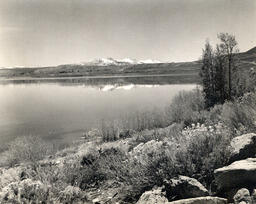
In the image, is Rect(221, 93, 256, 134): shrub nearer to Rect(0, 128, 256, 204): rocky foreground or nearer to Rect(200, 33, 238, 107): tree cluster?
Rect(0, 128, 256, 204): rocky foreground

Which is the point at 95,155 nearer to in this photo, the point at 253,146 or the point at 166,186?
the point at 166,186

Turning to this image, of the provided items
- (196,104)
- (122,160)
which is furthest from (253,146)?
(196,104)

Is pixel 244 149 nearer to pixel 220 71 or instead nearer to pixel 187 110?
pixel 187 110

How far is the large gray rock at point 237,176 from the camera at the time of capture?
3.62 m

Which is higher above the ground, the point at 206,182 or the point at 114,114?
the point at 206,182

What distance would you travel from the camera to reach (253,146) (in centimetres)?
430

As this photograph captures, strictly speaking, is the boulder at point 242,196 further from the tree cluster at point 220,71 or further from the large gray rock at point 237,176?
the tree cluster at point 220,71

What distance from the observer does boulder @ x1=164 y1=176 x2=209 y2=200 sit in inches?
146

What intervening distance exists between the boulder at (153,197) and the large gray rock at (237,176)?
0.68 meters

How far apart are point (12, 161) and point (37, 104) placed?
1868 centimetres

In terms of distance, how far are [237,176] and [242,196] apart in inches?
14.5

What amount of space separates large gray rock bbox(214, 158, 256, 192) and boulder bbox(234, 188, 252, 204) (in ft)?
0.79

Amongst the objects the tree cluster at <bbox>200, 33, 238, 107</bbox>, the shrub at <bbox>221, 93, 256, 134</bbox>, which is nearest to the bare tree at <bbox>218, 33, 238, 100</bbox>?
the tree cluster at <bbox>200, 33, 238, 107</bbox>

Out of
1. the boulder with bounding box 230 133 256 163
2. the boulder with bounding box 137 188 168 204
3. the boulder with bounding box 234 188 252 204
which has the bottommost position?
the boulder with bounding box 137 188 168 204
